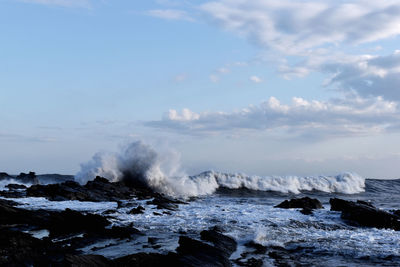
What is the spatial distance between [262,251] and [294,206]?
36.4 ft

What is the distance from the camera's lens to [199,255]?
880cm

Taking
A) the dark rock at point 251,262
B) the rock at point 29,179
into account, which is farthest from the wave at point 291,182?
the dark rock at point 251,262

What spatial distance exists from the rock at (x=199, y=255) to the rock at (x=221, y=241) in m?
0.46

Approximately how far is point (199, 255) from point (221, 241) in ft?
6.87

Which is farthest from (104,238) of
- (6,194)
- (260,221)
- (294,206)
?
(6,194)

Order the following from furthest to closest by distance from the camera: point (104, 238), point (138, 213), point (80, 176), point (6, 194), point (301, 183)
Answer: point (301, 183), point (80, 176), point (6, 194), point (138, 213), point (104, 238)

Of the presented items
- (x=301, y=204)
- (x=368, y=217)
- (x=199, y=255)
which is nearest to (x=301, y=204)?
(x=301, y=204)

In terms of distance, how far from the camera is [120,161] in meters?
40.6

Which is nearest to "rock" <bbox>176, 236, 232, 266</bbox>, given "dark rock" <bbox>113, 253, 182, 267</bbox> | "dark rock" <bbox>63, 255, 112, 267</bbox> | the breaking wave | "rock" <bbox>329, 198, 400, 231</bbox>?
"dark rock" <bbox>113, 253, 182, 267</bbox>

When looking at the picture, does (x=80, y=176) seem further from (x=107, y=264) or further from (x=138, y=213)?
(x=107, y=264)

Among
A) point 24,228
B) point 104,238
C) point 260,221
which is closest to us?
point 104,238

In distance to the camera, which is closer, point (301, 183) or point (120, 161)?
point (120, 161)

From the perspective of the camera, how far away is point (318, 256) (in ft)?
33.7

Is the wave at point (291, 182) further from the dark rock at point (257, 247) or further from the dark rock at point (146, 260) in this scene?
the dark rock at point (146, 260)
